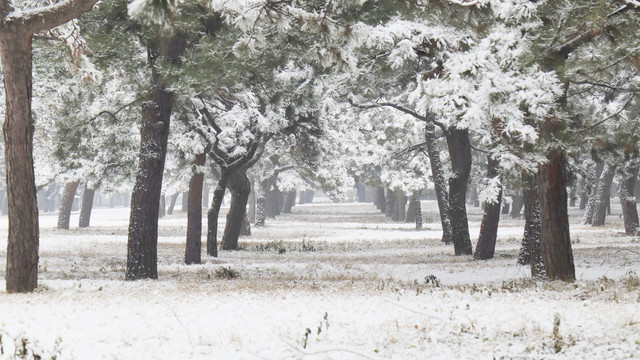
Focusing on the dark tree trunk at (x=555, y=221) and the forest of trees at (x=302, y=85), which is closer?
the forest of trees at (x=302, y=85)

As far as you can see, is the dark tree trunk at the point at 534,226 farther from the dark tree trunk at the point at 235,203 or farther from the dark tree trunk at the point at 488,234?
the dark tree trunk at the point at 235,203

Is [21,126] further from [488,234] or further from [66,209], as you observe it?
[66,209]

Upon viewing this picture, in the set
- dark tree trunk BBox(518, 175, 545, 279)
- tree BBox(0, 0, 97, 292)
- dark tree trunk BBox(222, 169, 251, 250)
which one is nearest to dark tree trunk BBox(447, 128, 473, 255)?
dark tree trunk BBox(518, 175, 545, 279)

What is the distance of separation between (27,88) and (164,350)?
6.37 metres

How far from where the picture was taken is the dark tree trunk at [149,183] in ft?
45.1

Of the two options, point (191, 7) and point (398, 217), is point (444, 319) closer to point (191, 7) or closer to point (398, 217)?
point (191, 7)

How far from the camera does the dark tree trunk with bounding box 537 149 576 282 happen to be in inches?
449

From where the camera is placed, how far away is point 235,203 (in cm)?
2420

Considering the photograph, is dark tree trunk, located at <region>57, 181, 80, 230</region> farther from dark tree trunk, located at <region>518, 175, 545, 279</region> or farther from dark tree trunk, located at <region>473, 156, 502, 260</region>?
dark tree trunk, located at <region>518, 175, 545, 279</region>

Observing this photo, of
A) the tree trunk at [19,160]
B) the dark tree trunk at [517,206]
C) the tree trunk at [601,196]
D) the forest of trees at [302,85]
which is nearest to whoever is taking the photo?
the forest of trees at [302,85]

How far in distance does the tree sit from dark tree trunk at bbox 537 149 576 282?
27.6 ft

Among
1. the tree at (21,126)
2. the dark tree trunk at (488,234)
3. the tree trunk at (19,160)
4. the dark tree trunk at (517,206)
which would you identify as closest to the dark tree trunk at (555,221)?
the dark tree trunk at (488,234)

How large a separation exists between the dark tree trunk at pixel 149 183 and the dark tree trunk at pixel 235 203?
979 centimetres

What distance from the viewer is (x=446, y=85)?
909cm
